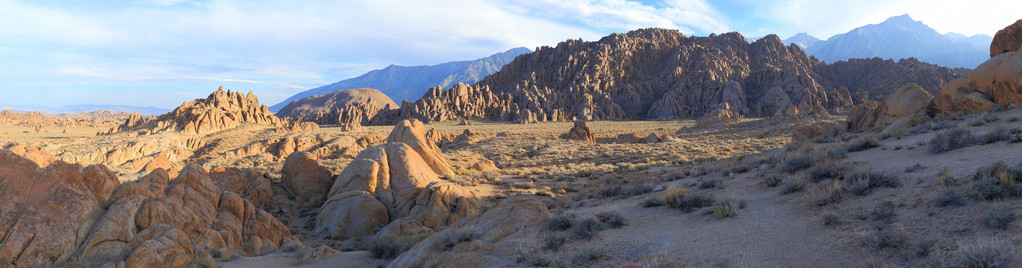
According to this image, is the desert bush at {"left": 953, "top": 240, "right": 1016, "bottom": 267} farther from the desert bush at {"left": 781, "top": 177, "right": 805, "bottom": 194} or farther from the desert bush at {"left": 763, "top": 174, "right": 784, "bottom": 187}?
the desert bush at {"left": 763, "top": 174, "right": 784, "bottom": 187}

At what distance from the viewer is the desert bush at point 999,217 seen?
178 inches

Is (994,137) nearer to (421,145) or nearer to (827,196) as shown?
(827,196)

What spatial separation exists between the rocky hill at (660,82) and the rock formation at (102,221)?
3013 inches

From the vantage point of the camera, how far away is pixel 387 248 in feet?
28.5

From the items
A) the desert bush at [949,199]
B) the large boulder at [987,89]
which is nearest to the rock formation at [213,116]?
the desert bush at [949,199]

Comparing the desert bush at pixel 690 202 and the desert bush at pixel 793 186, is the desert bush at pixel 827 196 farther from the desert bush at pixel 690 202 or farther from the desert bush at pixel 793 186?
the desert bush at pixel 690 202

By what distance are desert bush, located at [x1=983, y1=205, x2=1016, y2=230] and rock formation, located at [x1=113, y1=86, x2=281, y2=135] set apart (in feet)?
184

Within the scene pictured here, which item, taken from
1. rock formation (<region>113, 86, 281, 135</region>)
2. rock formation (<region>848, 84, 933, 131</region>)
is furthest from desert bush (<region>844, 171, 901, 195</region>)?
rock formation (<region>113, 86, 281, 135</region>)

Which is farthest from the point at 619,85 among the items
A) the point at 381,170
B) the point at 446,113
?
the point at 381,170

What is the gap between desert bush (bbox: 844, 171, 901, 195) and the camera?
275 inches

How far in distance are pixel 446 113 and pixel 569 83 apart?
109 ft

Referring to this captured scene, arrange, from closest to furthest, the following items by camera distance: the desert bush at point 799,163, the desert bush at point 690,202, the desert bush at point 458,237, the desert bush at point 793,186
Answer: the desert bush at point 458,237 < the desert bush at point 690,202 < the desert bush at point 793,186 < the desert bush at point 799,163

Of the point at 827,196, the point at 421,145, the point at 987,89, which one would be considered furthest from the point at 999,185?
the point at 421,145

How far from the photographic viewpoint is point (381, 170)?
15.9m
